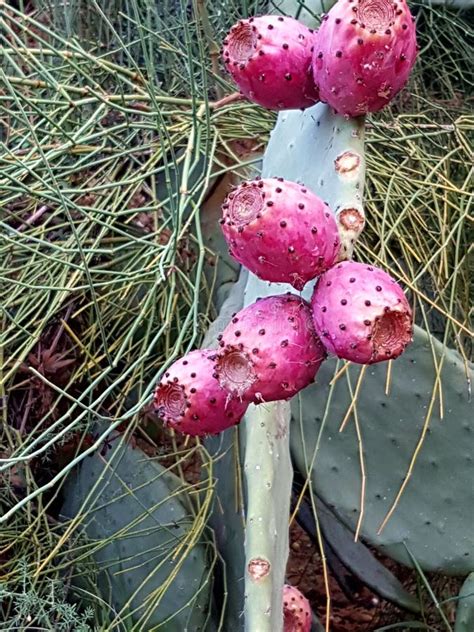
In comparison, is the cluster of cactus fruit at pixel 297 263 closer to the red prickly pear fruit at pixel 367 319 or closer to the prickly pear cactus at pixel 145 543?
the red prickly pear fruit at pixel 367 319

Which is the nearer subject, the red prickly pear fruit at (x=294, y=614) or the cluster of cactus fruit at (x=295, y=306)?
the cluster of cactus fruit at (x=295, y=306)

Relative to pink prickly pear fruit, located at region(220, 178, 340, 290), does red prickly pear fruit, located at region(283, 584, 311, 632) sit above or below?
below

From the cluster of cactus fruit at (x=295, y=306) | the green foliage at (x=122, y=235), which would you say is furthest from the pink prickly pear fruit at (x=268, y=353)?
the green foliage at (x=122, y=235)

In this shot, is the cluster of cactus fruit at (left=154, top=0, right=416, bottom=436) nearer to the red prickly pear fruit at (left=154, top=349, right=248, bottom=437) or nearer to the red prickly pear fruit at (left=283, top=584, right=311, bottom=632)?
the red prickly pear fruit at (left=154, top=349, right=248, bottom=437)

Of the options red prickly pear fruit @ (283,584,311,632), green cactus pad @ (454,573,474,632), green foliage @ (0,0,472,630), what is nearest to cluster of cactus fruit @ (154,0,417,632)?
green foliage @ (0,0,472,630)

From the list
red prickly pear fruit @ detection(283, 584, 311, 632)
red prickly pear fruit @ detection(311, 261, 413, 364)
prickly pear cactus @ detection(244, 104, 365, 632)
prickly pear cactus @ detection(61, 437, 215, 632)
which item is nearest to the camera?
red prickly pear fruit @ detection(311, 261, 413, 364)

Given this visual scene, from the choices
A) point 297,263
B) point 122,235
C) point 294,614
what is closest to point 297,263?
point 297,263

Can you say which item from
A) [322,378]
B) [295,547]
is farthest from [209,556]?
[295,547]
